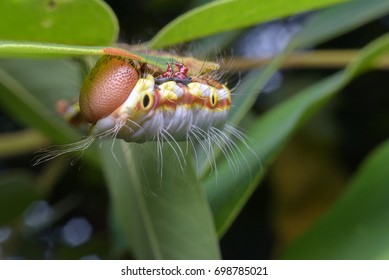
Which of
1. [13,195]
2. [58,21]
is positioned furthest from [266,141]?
[13,195]

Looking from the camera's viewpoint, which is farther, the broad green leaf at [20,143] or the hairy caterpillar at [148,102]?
the broad green leaf at [20,143]

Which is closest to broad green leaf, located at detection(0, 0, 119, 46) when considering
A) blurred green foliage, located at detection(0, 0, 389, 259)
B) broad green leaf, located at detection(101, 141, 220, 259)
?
blurred green foliage, located at detection(0, 0, 389, 259)

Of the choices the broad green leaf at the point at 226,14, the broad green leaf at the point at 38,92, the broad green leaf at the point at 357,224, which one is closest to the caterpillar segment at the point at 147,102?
the broad green leaf at the point at 226,14

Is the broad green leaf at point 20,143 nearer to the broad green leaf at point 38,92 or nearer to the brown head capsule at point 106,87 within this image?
the broad green leaf at point 38,92

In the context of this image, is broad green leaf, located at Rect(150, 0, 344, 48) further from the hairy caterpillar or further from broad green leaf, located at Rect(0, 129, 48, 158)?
broad green leaf, located at Rect(0, 129, 48, 158)

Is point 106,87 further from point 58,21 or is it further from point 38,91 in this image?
point 38,91

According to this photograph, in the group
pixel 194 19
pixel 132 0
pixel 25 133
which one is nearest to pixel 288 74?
pixel 132 0
